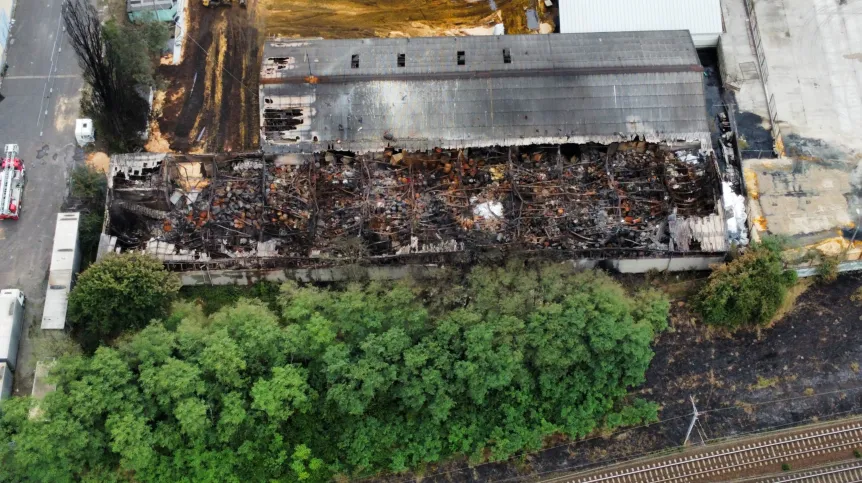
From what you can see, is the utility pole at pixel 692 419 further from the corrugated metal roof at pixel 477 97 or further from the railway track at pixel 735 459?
the corrugated metal roof at pixel 477 97

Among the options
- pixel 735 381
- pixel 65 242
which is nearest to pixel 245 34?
pixel 65 242

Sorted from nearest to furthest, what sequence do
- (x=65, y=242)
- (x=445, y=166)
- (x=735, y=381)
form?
(x=735, y=381), (x=65, y=242), (x=445, y=166)

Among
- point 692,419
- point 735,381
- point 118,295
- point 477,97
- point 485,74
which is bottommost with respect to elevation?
point 692,419

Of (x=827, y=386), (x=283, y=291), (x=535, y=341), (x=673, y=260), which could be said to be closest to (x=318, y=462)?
(x=283, y=291)

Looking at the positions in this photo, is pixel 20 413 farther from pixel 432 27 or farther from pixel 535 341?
pixel 432 27

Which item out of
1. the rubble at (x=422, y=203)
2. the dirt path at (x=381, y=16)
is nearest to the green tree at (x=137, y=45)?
the rubble at (x=422, y=203)

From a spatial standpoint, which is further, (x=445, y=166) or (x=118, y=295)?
(x=445, y=166)

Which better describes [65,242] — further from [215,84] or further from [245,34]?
[245,34]
